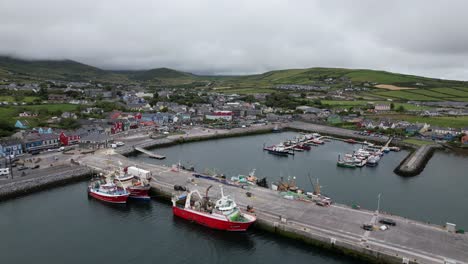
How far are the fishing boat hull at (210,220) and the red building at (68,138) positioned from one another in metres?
28.3

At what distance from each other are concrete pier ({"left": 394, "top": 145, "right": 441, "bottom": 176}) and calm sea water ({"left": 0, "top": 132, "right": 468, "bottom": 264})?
0.95 metres

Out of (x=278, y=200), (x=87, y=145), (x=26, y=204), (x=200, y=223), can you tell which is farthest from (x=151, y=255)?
(x=87, y=145)

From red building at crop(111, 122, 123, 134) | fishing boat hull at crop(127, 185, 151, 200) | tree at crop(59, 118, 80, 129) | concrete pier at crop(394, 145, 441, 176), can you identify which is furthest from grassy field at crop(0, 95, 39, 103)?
concrete pier at crop(394, 145, 441, 176)

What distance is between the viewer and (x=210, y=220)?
2536 centimetres

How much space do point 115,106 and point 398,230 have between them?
7571cm

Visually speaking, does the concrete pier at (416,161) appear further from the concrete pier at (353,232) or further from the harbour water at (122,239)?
the harbour water at (122,239)

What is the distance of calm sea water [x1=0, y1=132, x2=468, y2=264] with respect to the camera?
21703mm

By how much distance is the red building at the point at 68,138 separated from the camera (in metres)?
47.3

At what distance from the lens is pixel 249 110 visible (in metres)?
89.3

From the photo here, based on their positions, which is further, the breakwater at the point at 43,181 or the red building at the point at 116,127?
the red building at the point at 116,127

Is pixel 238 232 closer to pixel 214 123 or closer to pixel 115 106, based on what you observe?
pixel 214 123

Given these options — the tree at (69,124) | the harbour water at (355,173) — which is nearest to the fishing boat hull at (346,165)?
the harbour water at (355,173)

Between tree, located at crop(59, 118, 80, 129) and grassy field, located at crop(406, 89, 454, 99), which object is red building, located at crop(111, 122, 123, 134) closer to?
tree, located at crop(59, 118, 80, 129)

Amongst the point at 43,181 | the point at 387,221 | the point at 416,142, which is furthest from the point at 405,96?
the point at 43,181
